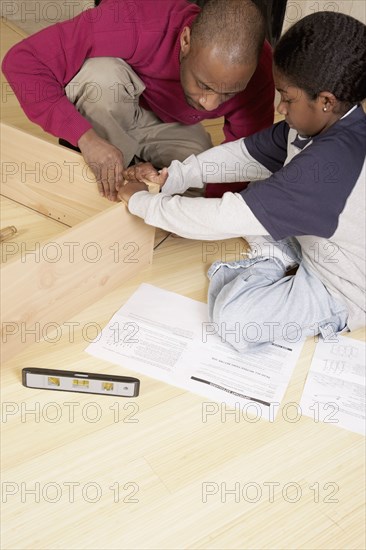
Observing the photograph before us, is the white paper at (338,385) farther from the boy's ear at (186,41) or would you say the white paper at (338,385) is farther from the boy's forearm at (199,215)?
the boy's ear at (186,41)

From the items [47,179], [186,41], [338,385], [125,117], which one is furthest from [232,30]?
[338,385]

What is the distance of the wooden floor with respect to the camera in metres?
0.80

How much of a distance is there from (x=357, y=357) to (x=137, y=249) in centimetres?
54

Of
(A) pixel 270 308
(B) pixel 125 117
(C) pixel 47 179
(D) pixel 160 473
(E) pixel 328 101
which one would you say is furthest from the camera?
(B) pixel 125 117

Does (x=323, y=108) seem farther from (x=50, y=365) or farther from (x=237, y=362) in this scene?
(x=50, y=365)

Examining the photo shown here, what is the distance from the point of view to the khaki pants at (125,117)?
1367 millimetres

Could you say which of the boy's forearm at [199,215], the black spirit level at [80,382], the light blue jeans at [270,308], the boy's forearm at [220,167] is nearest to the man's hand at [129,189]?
the boy's forearm at [199,215]

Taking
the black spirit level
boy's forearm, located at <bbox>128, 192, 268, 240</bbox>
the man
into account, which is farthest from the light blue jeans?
the man

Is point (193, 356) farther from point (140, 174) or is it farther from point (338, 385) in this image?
point (140, 174)

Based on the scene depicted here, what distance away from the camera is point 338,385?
3.53 ft

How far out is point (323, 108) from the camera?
102 centimetres

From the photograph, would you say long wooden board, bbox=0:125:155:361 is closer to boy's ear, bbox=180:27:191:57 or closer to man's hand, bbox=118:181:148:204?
man's hand, bbox=118:181:148:204

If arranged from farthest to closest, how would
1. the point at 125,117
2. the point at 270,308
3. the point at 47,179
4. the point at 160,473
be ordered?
the point at 125,117
the point at 47,179
the point at 270,308
the point at 160,473

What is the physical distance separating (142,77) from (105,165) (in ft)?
1.21
